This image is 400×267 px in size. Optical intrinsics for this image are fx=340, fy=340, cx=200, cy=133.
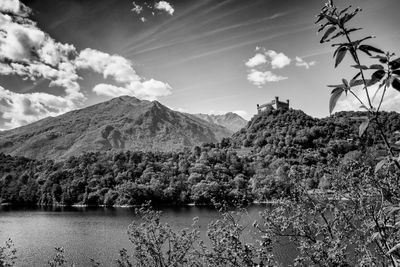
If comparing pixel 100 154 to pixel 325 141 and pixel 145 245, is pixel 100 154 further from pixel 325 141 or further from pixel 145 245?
Answer: pixel 145 245

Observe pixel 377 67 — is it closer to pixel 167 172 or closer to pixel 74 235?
pixel 74 235

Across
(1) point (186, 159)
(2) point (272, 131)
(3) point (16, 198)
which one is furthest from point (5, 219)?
(2) point (272, 131)

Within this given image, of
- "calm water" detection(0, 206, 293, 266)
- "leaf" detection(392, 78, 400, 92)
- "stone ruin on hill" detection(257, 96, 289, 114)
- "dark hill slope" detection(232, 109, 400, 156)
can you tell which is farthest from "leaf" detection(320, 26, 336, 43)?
"stone ruin on hill" detection(257, 96, 289, 114)

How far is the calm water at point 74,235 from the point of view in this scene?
4983 cm

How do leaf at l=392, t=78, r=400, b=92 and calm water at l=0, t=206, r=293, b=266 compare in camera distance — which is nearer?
leaf at l=392, t=78, r=400, b=92

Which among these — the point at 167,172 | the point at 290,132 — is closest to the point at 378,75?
the point at 167,172

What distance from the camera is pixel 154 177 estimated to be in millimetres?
129625

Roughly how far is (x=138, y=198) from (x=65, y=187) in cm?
3196

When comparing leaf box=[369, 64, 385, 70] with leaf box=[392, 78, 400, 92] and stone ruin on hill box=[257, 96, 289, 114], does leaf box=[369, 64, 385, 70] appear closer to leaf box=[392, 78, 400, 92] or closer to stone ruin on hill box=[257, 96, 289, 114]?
leaf box=[392, 78, 400, 92]

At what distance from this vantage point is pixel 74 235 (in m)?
68.4

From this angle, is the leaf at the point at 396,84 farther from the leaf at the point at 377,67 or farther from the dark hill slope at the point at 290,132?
the dark hill slope at the point at 290,132

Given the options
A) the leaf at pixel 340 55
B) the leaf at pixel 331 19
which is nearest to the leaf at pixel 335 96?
the leaf at pixel 340 55

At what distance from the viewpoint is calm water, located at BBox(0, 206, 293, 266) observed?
49834 millimetres

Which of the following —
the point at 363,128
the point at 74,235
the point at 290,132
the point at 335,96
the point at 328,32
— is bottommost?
the point at 74,235
